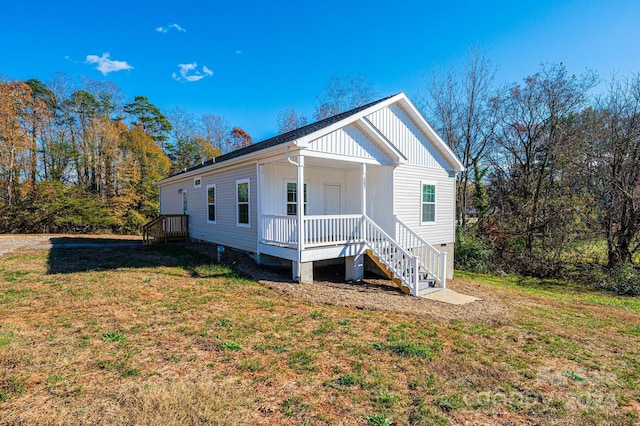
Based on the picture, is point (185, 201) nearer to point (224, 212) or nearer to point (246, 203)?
point (224, 212)

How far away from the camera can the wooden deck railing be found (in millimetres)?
13828

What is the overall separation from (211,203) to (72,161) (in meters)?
16.0

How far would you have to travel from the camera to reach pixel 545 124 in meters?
15.7

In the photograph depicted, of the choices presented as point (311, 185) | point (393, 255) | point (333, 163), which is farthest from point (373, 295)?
point (311, 185)

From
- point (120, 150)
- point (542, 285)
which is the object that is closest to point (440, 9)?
point (542, 285)

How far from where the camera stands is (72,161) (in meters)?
21.3

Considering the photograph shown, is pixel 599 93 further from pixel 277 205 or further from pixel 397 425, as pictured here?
pixel 397 425

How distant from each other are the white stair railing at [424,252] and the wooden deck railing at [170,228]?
9.53 meters

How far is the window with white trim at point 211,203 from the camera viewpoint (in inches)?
469

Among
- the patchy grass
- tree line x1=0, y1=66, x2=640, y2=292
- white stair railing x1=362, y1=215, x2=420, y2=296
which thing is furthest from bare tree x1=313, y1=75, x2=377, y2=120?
the patchy grass

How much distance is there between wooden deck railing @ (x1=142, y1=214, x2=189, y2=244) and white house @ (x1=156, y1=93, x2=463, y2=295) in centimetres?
18

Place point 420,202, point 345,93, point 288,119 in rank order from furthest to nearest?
1. point 288,119
2. point 345,93
3. point 420,202

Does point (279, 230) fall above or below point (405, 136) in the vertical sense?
below

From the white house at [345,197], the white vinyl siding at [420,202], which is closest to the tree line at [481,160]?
the white vinyl siding at [420,202]
